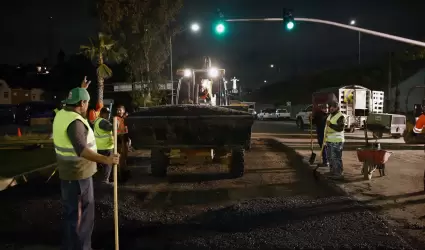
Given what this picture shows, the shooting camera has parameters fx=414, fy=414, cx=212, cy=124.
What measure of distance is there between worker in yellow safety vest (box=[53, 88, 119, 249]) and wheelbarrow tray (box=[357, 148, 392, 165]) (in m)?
6.43

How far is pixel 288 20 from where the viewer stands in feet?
51.8

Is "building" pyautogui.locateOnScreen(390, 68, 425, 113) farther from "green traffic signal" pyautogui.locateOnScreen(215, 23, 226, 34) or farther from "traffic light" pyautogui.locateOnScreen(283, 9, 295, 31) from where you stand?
"green traffic signal" pyautogui.locateOnScreen(215, 23, 226, 34)

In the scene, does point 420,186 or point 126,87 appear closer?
point 420,186

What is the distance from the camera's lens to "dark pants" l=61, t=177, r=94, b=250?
453 centimetres

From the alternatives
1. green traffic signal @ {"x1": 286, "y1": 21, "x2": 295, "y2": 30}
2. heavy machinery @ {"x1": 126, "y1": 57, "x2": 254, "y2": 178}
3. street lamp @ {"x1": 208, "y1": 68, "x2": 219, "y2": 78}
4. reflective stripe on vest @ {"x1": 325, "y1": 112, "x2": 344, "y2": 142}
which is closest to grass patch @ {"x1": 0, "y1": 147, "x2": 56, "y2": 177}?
heavy machinery @ {"x1": 126, "y1": 57, "x2": 254, "y2": 178}

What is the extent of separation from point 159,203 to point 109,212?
3.42 feet

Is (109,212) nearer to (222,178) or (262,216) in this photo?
(262,216)

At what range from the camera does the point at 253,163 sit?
12.7 m

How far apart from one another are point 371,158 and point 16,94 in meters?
69.0

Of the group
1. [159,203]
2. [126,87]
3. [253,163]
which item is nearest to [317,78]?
[126,87]

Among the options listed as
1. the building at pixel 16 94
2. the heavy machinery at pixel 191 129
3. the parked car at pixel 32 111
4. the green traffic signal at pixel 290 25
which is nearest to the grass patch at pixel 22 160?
the heavy machinery at pixel 191 129

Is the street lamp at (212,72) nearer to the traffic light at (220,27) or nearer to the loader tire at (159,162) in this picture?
the traffic light at (220,27)

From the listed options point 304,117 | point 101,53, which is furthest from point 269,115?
point 101,53

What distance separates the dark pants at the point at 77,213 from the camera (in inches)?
178
